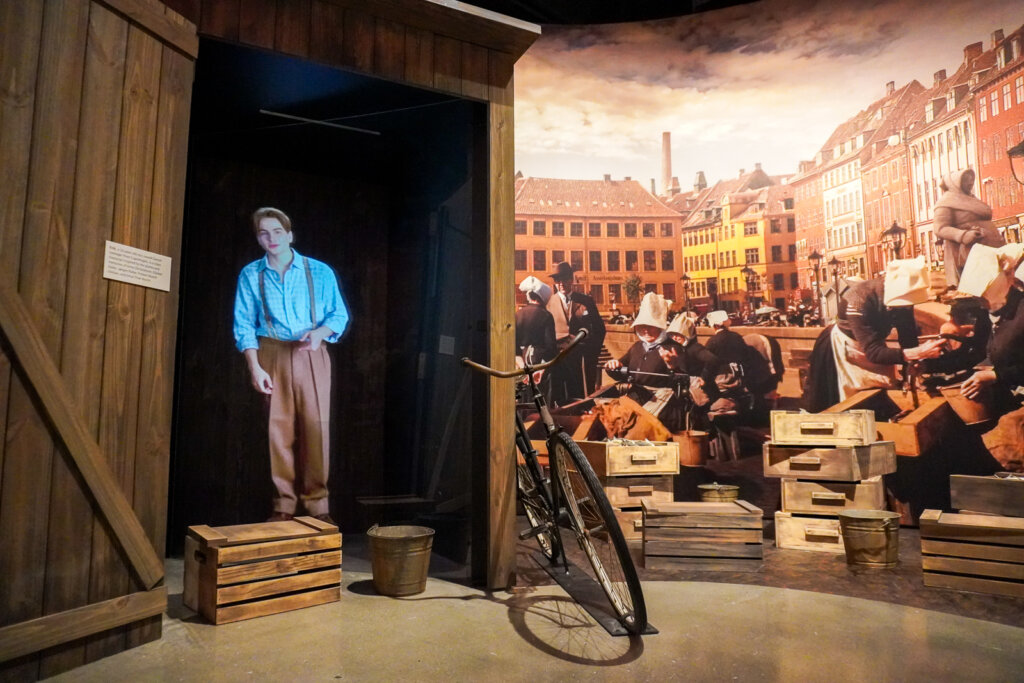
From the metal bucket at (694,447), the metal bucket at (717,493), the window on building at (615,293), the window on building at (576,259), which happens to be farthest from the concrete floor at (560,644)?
the window on building at (576,259)

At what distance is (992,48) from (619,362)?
435cm

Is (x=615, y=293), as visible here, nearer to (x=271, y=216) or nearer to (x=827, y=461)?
(x=827, y=461)

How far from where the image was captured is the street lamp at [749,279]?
700 cm

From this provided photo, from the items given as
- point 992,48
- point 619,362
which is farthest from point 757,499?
point 992,48

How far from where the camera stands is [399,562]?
3627mm

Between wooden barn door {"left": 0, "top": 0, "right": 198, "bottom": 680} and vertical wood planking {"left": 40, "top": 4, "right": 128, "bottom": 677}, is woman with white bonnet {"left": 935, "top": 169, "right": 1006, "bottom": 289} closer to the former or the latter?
wooden barn door {"left": 0, "top": 0, "right": 198, "bottom": 680}

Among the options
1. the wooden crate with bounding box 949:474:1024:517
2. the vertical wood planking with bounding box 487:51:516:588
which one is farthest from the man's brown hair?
the wooden crate with bounding box 949:474:1024:517

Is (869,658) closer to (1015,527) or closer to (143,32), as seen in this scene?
(1015,527)

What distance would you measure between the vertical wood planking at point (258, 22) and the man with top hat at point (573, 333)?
429cm

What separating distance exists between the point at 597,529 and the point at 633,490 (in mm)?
2134

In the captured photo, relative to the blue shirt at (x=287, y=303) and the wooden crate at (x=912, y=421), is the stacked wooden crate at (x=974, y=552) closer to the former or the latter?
the wooden crate at (x=912, y=421)

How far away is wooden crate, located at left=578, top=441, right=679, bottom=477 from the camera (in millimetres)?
5293

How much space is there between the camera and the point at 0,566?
246 centimetres

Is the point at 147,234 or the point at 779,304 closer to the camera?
the point at 147,234
